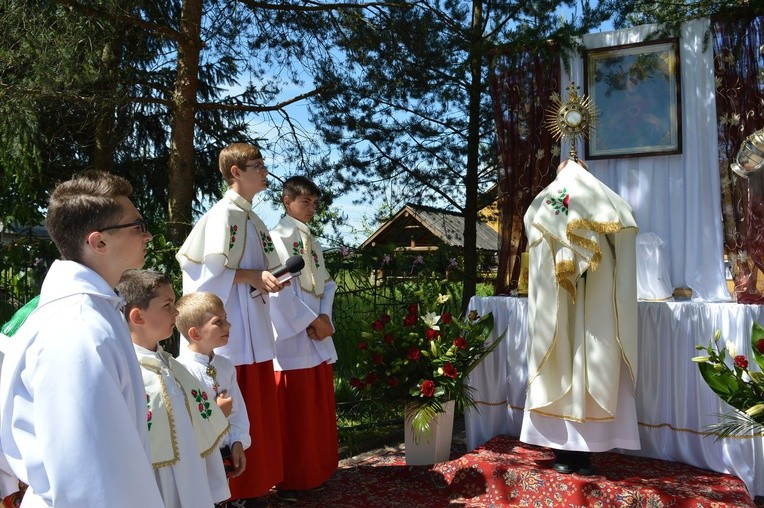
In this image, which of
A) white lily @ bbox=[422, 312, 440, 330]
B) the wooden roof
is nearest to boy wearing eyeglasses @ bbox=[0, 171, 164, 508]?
white lily @ bbox=[422, 312, 440, 330]

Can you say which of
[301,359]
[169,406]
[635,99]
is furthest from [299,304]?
[635,99]

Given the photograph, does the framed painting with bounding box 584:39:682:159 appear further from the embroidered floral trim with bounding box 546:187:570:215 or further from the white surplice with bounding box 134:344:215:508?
the white surplice with bounding box 134:344:215:508

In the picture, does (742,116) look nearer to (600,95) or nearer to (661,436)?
(600,95)

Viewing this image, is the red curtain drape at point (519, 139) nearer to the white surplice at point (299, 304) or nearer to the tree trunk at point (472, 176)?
the tree trunk at point (472, 176)

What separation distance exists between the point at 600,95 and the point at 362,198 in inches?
101

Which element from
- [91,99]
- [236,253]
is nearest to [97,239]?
[236,253]

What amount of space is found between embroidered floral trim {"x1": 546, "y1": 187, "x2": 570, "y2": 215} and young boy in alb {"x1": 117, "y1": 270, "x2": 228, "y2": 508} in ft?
9.05

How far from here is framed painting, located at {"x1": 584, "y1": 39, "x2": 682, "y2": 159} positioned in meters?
6.01

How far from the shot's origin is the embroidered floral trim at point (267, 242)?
14.9ft

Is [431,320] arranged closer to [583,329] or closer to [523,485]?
[583,329]

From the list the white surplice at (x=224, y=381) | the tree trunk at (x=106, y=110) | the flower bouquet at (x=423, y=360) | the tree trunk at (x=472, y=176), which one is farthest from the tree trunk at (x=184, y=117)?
the white surplice at (x=224, y=381)

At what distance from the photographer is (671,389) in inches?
204

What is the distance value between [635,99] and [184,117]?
3.83 m

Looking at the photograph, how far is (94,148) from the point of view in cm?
816
